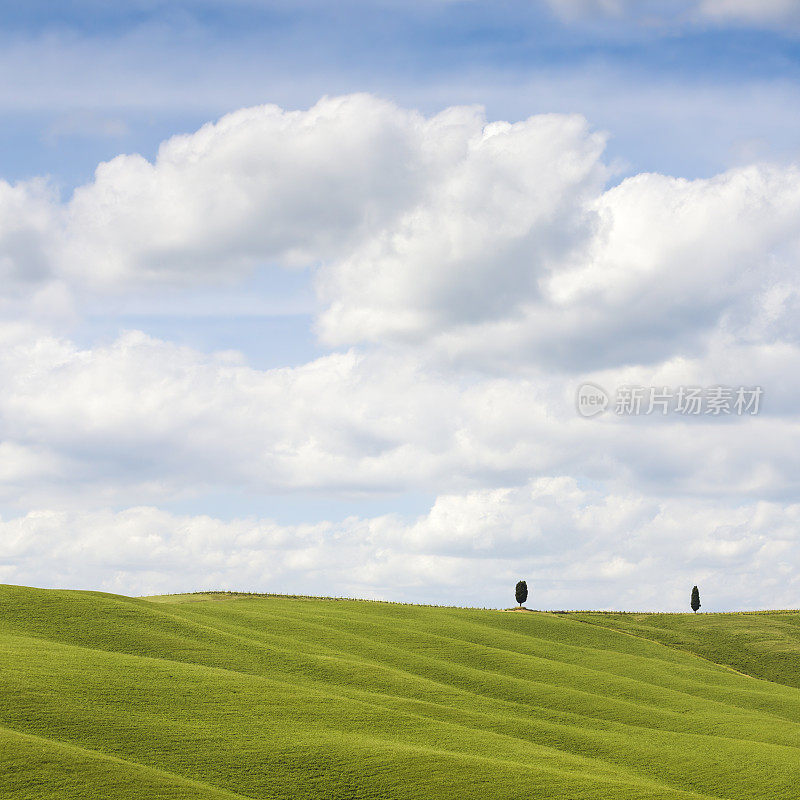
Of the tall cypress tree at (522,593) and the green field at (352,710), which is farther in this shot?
the tall cypress tree at (522,593)

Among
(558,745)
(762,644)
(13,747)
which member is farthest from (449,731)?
(762,644)

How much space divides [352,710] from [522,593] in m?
68.8

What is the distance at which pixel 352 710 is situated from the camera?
5322 centimetres

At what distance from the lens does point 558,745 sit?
55.3 m

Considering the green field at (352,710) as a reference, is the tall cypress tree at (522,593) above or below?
above

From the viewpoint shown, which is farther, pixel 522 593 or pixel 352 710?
pixel 522 593

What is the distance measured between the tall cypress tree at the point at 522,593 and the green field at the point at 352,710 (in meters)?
23.8

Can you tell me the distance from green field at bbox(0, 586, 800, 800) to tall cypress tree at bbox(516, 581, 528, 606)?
2380cm

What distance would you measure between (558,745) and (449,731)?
784 centimetres

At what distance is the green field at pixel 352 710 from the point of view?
42.2 meters

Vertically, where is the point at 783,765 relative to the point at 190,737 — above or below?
below

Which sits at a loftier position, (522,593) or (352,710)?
(522,593)

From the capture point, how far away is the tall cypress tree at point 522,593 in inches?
4680

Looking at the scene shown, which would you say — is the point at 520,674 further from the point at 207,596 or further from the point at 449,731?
the point at 207,596
